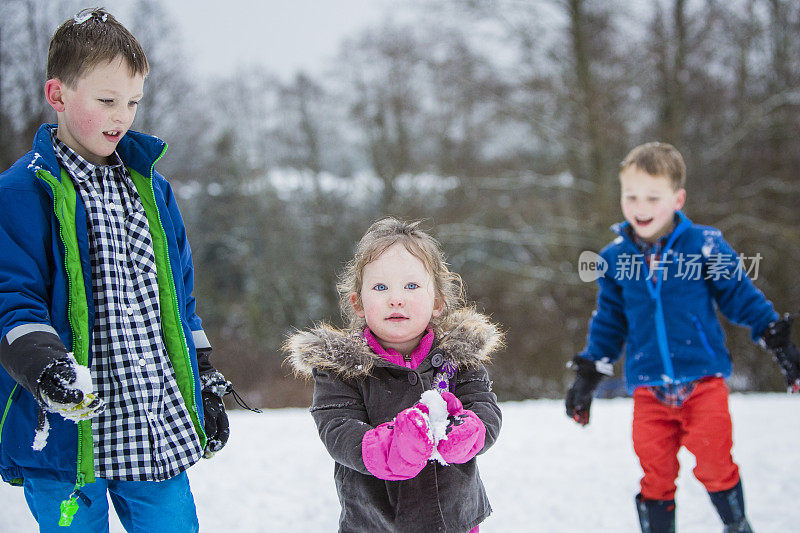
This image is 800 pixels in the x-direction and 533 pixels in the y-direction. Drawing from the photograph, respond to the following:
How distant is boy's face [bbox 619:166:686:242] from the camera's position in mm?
2691

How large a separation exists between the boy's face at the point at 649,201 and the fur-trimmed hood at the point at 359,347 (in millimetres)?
1149

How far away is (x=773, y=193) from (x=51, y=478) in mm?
12254

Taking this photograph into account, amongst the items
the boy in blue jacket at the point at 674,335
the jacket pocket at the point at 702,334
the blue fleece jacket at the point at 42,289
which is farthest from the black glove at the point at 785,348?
the blue fleece jacket at the point at 42,289

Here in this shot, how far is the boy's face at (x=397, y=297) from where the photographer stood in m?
1.79

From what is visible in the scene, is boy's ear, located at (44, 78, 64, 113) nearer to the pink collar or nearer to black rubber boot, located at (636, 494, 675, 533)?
the pink collar

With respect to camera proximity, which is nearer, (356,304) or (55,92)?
(55,92)

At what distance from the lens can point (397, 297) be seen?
1.78m

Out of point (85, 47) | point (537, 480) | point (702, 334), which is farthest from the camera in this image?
point (537, 480)

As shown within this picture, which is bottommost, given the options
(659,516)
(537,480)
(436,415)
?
(537,480)

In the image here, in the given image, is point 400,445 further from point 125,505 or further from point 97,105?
point 97,105

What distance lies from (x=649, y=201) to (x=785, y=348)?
2.50ft

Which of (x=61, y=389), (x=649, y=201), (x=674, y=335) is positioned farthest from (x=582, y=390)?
(x=61, y=389)

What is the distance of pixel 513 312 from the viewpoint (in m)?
12.6

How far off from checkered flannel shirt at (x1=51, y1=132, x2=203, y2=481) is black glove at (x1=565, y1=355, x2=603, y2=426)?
160cm
